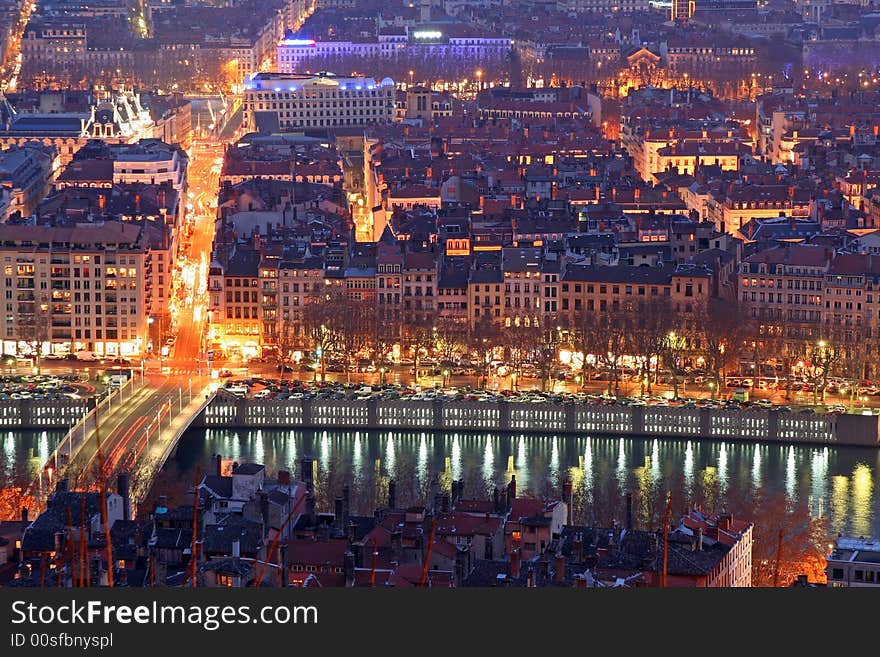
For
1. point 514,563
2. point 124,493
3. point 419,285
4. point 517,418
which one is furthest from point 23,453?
point 514,563

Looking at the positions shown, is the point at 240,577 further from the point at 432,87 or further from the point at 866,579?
the point at 432,87

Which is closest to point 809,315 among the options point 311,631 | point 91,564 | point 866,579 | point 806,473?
point 806,473

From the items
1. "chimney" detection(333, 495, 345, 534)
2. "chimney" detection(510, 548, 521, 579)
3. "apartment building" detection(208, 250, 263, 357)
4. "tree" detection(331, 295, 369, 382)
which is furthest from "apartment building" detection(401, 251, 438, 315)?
"chimney" detection(510, 548, 521, 579)

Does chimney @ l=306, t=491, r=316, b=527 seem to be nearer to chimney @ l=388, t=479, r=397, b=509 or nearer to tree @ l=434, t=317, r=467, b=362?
chimney @ l=388, t=479, r=397, b=509

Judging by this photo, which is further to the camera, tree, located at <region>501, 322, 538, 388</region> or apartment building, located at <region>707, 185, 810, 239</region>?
apartment building, located at <region>707, 185, 810, 239</region>

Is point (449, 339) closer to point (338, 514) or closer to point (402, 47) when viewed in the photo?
point (338, 514)
